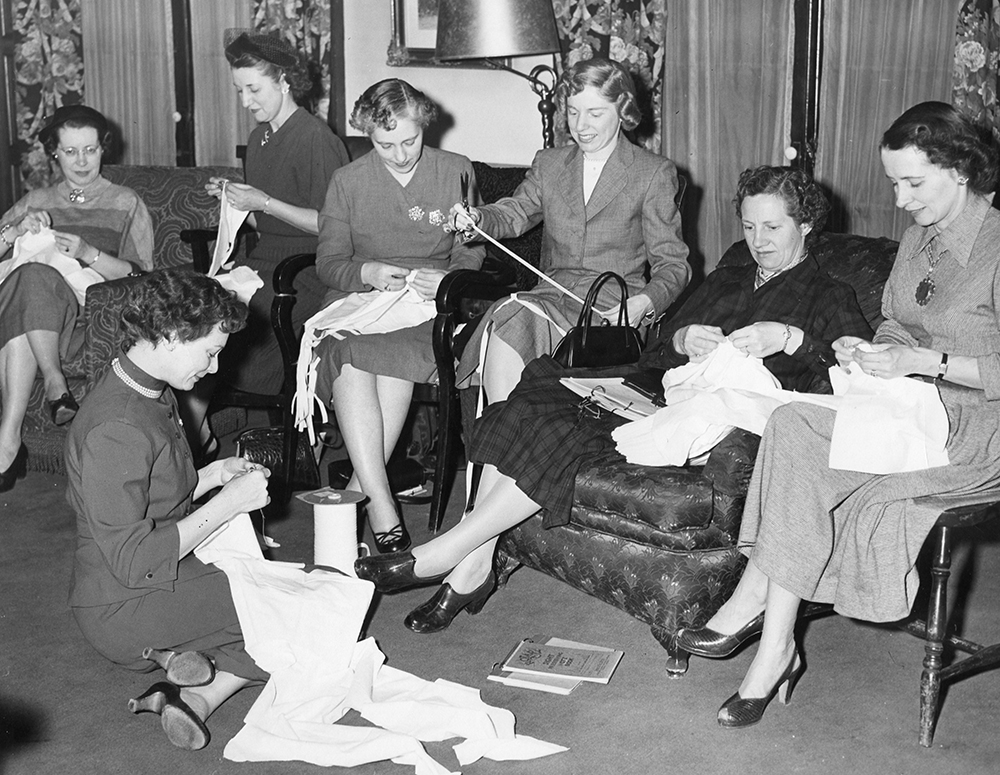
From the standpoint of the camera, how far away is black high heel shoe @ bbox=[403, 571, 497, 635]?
119 inches

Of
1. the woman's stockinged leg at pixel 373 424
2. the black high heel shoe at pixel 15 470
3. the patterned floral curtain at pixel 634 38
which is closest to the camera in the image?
the woman's stockinged leg at pixel 373 424

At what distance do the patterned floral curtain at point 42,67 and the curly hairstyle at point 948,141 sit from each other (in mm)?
4643

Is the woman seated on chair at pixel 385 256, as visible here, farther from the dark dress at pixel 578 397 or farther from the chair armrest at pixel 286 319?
the dark dress at pixel 578 397

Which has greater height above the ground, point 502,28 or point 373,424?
point 502,28

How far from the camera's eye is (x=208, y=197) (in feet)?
15.1

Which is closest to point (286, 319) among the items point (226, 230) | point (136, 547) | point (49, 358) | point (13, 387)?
point (226, 230)

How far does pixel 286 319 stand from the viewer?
388 centimetres

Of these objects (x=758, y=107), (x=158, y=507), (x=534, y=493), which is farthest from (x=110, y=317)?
(x=758, y=107)

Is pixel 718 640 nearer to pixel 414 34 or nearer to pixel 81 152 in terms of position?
pixel 81 152

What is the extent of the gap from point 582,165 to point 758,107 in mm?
1426

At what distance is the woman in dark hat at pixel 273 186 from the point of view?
402 cm

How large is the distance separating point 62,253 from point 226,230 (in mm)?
595

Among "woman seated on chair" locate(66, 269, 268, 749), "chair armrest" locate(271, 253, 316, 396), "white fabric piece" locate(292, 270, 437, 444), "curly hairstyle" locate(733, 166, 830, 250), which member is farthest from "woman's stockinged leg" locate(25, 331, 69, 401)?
"curly hairstyle" locate(733, 166, 830, 250)

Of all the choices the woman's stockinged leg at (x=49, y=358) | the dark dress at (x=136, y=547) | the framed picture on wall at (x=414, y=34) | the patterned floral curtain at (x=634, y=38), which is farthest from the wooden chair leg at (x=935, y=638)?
the framed picture on wall at (x=414, y=34)
